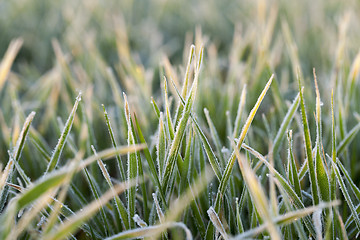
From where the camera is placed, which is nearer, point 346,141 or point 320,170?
point 320,170

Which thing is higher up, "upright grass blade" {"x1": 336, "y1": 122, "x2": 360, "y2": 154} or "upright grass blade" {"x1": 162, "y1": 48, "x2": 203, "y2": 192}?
"upright grass blade" {"x1": 162, "y1": 48, "x2": 203, "y2": 192}

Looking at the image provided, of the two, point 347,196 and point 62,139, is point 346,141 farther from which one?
point 62,139

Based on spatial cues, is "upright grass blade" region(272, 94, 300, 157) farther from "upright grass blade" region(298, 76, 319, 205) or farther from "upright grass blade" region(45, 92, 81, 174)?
"upright grass blade" region(45, 92, 81, 174)

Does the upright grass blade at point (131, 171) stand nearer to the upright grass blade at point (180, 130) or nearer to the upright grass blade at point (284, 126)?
the upright grass blade at point (180, 130)

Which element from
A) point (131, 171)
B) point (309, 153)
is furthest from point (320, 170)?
point (131, 171)

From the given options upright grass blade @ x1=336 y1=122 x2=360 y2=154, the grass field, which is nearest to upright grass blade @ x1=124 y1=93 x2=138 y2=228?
the grass field

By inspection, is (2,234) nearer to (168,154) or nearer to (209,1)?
(168,154)

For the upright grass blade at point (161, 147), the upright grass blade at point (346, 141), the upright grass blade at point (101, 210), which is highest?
the upright grass blade at point (161, 147)

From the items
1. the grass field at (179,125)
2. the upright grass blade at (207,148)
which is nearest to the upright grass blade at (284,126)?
the grass field at (179,125)
